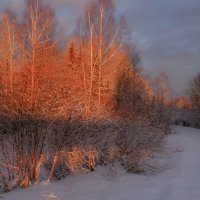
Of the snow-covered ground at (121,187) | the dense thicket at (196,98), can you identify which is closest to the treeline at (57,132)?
the snow-covered ground at (121,187)

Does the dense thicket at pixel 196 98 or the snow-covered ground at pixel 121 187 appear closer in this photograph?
the snow-covered ground at pixel 121 187

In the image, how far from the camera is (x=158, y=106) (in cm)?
2658

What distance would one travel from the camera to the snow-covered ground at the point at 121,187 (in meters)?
7.49

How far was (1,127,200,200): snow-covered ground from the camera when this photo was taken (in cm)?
749

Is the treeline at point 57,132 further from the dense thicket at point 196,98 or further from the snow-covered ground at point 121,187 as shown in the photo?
the dense thicket at point 196,98

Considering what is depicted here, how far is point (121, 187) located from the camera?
336 inches

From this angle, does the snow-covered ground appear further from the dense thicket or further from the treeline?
the dense thicket

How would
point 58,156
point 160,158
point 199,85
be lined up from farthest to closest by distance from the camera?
point 199,85 < point 160,158 < point 58,156

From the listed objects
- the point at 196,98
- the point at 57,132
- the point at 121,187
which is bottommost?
the point at 121,187

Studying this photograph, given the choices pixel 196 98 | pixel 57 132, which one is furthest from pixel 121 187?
pixel 196 98

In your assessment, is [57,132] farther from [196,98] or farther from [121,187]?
[196,98]

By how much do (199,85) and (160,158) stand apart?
112 ft

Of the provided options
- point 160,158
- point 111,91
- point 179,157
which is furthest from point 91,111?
point 111,91

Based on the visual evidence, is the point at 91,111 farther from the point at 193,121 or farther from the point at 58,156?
the point at 193,121
